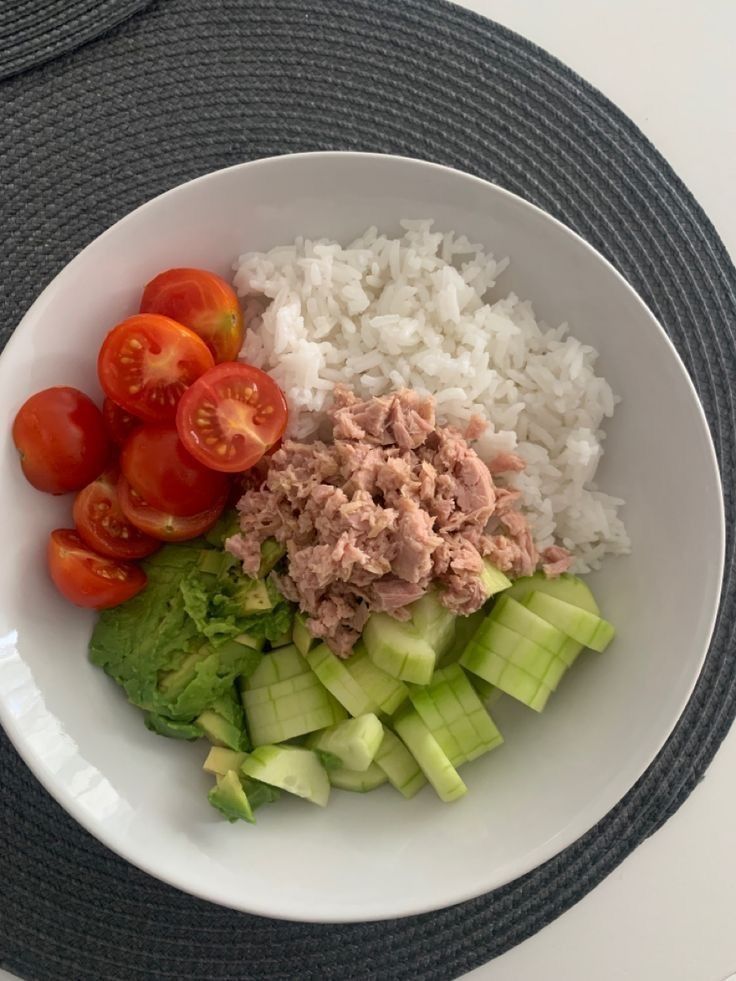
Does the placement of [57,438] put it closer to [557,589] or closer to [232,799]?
[232,799]

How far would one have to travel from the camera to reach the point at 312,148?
78.3 inches

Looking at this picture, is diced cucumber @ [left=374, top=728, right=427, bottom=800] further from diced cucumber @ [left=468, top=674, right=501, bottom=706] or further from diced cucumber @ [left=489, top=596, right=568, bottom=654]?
diced cucumber @ [left=489, top=596, right=568, bottom=654]

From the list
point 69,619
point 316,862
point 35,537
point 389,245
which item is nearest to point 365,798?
point 316,862

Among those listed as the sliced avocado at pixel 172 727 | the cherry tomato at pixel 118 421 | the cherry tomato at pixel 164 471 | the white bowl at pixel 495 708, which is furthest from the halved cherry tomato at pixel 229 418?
the sliced avocado at pixel 172 727

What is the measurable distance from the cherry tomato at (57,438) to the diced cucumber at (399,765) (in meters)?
0.81

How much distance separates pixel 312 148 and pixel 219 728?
1.30 meters

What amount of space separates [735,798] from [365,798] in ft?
2.85

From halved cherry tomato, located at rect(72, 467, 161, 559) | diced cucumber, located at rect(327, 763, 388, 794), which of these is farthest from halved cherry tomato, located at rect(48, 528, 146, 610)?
diced cucumber, located at rect(327, 763, 388, 794)

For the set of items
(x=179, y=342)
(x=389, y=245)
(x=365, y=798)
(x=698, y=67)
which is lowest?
(x=365, y=798)

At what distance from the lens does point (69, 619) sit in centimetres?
175

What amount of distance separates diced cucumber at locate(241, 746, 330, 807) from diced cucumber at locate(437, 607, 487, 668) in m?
0.34

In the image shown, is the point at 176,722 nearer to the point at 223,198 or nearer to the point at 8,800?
the point at 8,800

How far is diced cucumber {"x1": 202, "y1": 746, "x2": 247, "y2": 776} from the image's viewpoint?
1.70 m

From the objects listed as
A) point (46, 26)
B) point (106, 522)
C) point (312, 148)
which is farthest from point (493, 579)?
point (46, 26)
